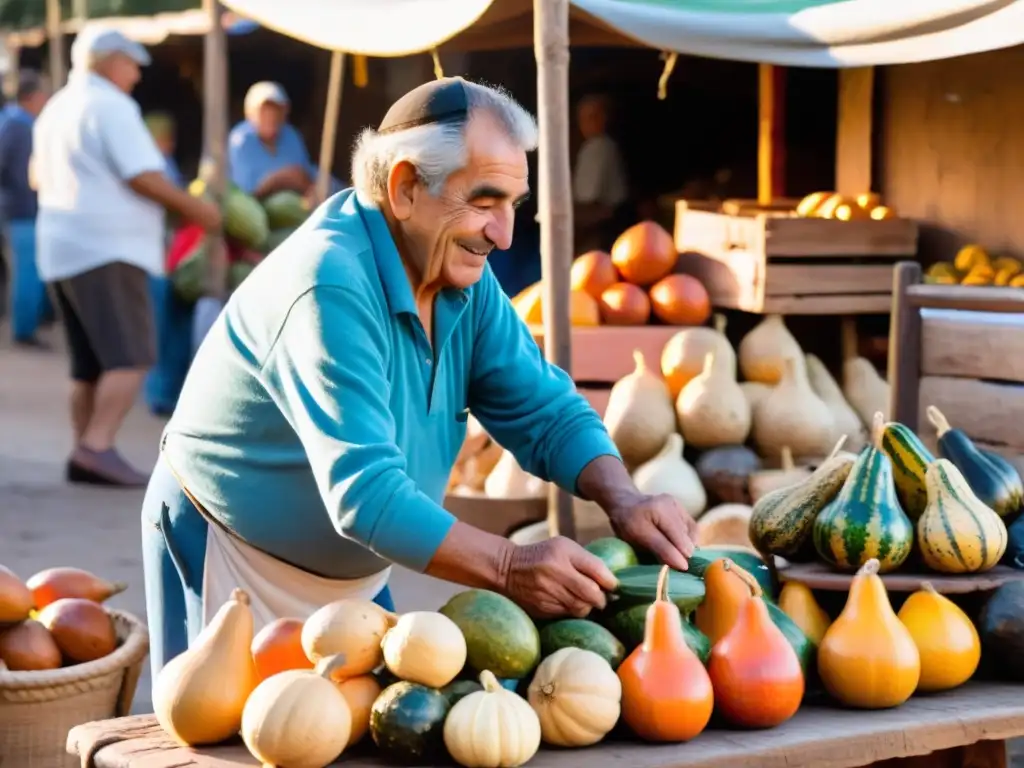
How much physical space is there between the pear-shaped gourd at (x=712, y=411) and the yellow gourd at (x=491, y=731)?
11.7 feet

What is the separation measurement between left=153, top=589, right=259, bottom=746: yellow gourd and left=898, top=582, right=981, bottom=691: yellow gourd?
1.08 metres

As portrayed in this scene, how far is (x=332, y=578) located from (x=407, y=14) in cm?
313

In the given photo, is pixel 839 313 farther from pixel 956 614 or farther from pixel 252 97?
pixel 252 97

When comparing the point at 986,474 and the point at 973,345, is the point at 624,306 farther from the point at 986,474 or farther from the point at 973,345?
the point at 986,474

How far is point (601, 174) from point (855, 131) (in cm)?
279

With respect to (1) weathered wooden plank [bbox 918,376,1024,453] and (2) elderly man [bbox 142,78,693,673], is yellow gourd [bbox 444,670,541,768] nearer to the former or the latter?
(2) elderly man [bbox 142,78,693,673]

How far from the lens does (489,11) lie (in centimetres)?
610

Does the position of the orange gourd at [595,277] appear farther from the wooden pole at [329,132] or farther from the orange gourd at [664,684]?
the orange gourd at [664,684]

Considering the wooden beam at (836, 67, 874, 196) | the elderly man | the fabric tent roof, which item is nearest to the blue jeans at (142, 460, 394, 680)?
the elderly man

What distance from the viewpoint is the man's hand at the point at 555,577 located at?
229 centimetres

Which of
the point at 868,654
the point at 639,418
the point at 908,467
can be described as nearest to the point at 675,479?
the point at 639,418

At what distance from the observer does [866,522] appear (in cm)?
270

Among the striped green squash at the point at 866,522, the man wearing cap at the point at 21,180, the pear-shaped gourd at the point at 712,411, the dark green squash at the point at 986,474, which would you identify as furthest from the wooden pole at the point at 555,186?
the man wearing cap at the point at 21,180

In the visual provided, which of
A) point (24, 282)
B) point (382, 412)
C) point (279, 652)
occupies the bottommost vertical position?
point (24, 282)
